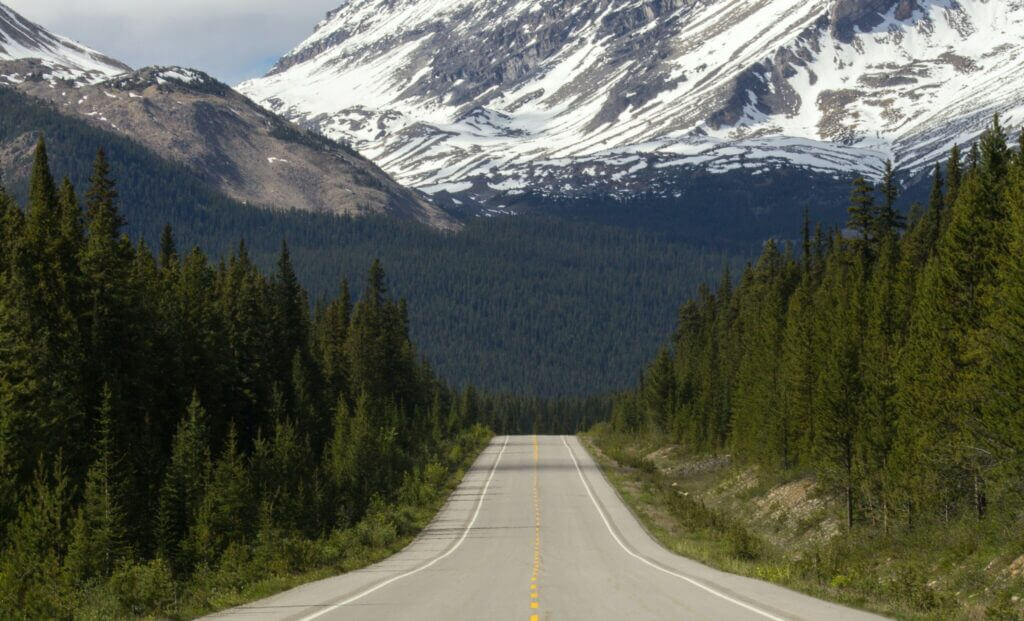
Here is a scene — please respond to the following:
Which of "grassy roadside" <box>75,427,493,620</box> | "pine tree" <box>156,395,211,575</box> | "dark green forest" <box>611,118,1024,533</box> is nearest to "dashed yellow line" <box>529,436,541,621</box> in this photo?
"grassy roadside" <box>75,427,493,620</box>

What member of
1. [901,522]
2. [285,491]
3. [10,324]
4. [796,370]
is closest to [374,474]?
[285,491]

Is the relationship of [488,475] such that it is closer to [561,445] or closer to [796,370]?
[796,370]

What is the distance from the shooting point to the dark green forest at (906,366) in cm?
3002

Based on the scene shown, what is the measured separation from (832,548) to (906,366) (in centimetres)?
752

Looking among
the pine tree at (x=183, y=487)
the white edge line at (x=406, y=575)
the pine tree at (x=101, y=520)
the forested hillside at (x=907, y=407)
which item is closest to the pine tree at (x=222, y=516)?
the pine tree at (x=183, y=487)

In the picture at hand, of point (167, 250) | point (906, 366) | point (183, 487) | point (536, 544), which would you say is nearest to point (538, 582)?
point (536, 544)

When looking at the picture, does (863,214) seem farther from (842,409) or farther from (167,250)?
(167,250)

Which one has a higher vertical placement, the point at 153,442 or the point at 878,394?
the point at 878,394

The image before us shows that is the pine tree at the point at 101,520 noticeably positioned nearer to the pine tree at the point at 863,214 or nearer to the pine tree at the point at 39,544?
the pine tree at the point at 39,544

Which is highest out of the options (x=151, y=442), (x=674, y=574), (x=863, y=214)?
(x=863, y=214)

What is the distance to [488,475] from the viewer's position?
243 feet

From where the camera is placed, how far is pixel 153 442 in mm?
46812

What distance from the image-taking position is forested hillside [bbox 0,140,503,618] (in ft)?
106

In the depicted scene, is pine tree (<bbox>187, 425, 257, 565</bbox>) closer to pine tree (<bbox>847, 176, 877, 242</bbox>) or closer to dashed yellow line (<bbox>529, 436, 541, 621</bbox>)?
dashed yellow line (<bbox>529, 436, 541, 621</bbox>)
